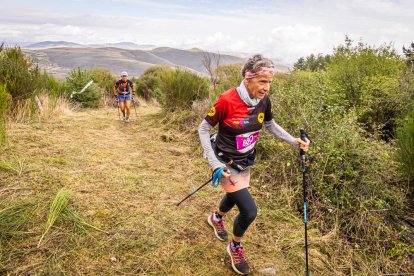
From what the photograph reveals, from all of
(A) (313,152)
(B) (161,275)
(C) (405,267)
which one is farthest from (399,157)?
(B) (161,275)

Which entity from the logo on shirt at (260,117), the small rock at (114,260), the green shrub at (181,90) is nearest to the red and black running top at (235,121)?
the logo on shirt at (260,117)

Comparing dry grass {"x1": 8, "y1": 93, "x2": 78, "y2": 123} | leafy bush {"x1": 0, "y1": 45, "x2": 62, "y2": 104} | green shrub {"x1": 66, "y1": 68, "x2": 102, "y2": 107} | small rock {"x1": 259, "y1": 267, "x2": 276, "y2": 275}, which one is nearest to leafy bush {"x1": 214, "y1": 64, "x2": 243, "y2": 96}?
dry grass {"x1": 8, "y1": 93, "x2": 78, "y2": 123}

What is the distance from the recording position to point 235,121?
104 inches

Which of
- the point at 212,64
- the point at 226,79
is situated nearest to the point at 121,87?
the point at 212,64

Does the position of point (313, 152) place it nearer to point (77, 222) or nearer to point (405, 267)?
point (405, 267)

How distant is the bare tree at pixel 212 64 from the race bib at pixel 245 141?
526 centimetres

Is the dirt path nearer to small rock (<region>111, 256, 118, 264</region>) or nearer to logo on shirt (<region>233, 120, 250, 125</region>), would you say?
small rock (<region>111, 256, 118, 264</region>)

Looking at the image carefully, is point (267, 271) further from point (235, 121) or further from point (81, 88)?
point (81, 88)

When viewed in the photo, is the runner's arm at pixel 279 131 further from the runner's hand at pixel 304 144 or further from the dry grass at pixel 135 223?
the dry grass at pixel 135 223

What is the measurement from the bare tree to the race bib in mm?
5263

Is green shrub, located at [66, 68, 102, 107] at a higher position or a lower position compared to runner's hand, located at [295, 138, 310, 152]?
lower

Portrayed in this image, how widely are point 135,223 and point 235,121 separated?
181 centimetres

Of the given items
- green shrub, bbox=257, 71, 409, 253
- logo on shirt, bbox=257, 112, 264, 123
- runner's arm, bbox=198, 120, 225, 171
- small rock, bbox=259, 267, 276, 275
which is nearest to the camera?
runner's arm, bbox=198, 120, 225, 171

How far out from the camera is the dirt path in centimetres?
287
